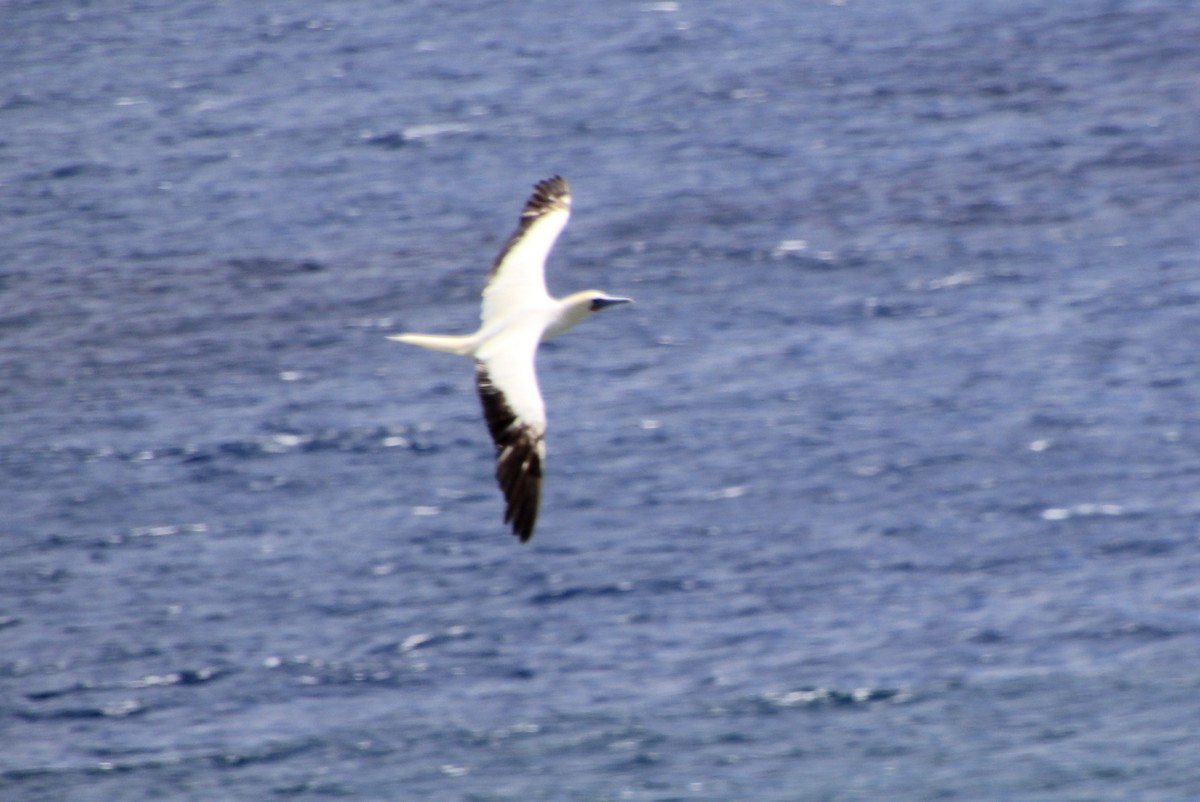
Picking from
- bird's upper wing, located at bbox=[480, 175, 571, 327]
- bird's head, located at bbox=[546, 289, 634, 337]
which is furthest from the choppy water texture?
bird's head, located at bbox=[546, 289, 634, 337]

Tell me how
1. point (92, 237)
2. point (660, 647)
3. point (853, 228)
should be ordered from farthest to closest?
1. point (92, 237)
2. point (853, 228)
3. point (660, 647)

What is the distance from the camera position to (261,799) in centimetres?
4056

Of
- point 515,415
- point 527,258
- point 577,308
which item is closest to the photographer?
point 515,415

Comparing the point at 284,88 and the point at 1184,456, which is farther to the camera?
the point at 284,88

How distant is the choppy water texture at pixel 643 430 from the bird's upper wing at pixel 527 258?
476 inches

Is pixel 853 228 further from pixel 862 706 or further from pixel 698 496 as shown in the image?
pixel 862 706

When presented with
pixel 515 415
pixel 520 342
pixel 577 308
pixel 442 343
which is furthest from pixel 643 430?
pixel 442 343

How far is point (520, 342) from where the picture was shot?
27.9 meters

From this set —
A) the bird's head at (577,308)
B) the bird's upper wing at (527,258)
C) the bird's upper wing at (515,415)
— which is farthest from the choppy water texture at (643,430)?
the bird's upper wing at (515,415)

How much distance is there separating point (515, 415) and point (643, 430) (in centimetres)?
2460

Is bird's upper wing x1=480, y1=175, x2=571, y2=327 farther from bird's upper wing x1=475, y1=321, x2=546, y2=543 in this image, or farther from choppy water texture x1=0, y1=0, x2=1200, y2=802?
choppy water texture x1=0, y1=0, x2=1200, y2=802

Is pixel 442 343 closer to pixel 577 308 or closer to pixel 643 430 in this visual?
pixel 577 308

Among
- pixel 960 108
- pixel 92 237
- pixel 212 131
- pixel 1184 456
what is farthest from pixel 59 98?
pixel 1184 456

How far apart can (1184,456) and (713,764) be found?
48.7 ft
